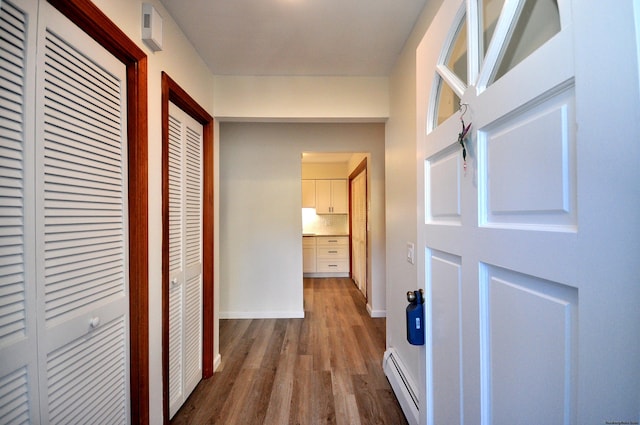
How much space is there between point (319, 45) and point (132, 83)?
3.88 feet

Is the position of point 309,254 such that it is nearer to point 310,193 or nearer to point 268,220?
point 310,193

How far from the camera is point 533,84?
526mm

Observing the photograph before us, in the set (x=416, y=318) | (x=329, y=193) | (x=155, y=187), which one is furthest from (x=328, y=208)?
(x=416, y=318)

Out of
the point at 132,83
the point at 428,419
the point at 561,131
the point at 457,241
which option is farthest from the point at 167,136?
the point at 428,419

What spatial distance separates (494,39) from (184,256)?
74.7 inches

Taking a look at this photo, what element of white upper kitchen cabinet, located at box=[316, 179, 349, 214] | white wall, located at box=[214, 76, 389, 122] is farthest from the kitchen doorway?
white wall, located at box=[214, 76, 389, 122]

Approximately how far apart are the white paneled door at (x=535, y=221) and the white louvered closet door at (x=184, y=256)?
1510mm

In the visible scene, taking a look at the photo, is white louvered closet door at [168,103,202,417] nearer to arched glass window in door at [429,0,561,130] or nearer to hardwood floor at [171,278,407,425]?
hardwood floor at [171,278,407,425]

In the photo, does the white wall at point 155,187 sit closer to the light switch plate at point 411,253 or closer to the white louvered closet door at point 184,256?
the white louvered closet door at point 184,256

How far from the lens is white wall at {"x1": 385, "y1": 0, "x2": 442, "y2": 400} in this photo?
5.52ft

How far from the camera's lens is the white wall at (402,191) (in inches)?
66.2

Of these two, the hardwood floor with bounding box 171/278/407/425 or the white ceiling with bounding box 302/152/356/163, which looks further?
the white ceiling with bounding box 302/152/356/163

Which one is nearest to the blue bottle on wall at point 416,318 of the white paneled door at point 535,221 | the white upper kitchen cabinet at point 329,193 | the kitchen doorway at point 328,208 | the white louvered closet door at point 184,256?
the white paneled door at point 535,221

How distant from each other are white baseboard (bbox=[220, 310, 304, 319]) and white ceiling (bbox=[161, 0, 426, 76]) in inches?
104
